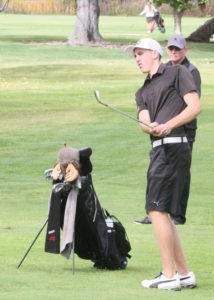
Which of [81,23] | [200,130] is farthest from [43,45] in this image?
[200,130]

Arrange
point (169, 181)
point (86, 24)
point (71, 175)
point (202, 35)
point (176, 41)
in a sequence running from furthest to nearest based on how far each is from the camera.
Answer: point (202, 35)
point (86, 24)
point (176, 41)
point (71, 175)
point (169, 181)

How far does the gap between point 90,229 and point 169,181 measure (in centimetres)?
117

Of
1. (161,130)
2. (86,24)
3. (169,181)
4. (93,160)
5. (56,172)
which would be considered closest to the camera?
(161,130)

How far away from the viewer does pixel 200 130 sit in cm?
2355

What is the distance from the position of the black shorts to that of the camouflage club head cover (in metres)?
0.83

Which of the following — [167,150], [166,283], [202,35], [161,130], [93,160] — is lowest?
[202,35]

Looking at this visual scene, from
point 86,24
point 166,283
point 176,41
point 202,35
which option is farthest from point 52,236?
point 202,35

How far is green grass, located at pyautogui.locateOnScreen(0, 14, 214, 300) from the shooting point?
28.5 feet

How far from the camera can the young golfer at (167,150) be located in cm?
835

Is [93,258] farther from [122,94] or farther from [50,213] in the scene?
[122,94]

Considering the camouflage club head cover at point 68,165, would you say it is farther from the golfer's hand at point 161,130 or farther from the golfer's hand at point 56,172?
the golfer's hand at point 161,130

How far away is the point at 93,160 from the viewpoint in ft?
66.4

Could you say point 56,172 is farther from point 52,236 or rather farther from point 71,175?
point 52,236

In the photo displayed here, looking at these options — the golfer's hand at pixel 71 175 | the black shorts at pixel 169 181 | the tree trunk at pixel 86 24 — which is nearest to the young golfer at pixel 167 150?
the black shorts at pixel 169 181
